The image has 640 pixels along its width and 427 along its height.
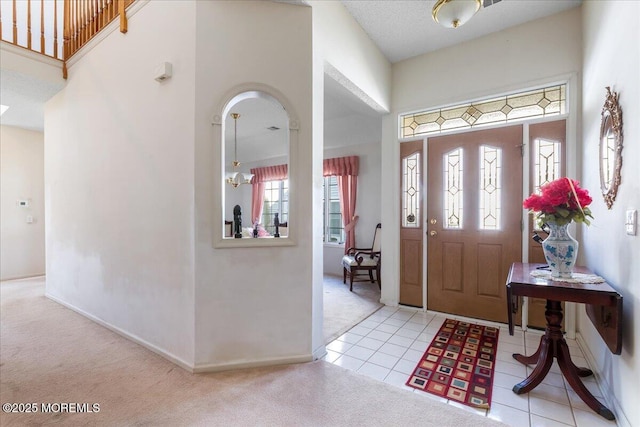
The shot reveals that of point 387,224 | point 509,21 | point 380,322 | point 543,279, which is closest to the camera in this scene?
point 543,279

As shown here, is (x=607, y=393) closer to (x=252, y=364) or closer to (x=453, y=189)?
(x=453, y=189)

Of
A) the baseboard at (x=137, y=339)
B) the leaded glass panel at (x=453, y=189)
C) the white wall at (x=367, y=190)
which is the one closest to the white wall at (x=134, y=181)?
the baseboard at (x=137, y=339)

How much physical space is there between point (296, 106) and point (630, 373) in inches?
104

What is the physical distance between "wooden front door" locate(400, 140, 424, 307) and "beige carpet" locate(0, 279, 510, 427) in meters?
1.80

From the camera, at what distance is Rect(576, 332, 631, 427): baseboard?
5.23 feet

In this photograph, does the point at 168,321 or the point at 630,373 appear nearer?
the point at 630,373

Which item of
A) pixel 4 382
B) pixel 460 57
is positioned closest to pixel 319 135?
pixel 460 57

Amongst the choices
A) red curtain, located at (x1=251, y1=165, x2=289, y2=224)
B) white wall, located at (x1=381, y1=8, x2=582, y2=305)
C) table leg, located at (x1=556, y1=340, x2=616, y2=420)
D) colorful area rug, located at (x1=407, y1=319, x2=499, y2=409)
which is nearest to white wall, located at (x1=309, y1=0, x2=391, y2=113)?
white wall, located at (x1=381, y1=8, x2=582, y2=305)

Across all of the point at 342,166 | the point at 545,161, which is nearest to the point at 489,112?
the point at 545,161

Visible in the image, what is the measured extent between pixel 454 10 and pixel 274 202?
5578mm

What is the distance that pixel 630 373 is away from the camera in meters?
1.52

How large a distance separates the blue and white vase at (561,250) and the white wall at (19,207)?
796cm

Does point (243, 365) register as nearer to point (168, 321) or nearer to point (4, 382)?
point (168, 321)

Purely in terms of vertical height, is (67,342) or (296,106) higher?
(296,106)
